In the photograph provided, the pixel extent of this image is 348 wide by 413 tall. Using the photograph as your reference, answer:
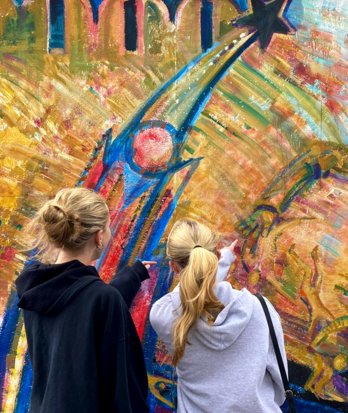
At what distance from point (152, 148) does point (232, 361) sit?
1.42m

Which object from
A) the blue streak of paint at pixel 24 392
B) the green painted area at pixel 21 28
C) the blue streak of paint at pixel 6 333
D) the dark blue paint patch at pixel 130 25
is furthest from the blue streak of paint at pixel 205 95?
the blue streak of paint at pixel 24 392

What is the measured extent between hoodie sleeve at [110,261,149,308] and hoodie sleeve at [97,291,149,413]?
1.85ft

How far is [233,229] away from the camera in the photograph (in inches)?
118

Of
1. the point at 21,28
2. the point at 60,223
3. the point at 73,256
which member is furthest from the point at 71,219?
the point at 21,28

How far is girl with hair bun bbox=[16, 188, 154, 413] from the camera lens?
1.88 meters

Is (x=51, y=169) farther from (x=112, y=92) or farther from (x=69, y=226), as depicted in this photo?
(x=69, y=226)

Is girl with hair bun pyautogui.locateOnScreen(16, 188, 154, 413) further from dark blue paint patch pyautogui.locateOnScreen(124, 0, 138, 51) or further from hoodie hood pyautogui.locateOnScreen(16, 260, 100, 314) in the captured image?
dark blue paint patch pyautogui.locateOnScreen(124, 0, 138, 51)

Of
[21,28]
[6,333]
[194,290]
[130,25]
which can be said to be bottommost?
[6,333]

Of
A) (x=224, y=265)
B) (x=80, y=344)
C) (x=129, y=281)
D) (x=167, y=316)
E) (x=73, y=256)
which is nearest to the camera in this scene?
(x=80, y=344)

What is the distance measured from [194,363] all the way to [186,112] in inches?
→ 59.0

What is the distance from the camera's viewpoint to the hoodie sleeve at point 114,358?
6.21ft

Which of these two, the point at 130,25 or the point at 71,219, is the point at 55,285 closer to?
the point at 71,219

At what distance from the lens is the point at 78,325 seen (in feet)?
6.22

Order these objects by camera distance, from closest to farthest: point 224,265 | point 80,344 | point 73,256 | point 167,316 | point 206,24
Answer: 1. point 80,344
2. point 73,256
3. point 167,316
4. point 224,265
5. point 206,24
